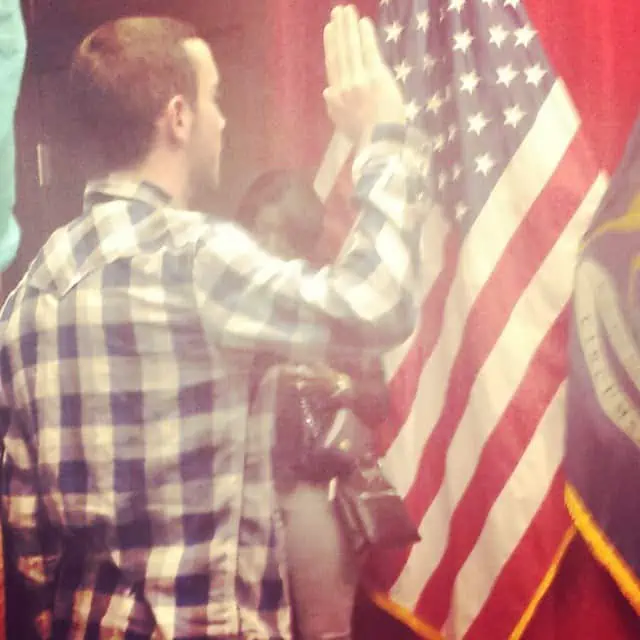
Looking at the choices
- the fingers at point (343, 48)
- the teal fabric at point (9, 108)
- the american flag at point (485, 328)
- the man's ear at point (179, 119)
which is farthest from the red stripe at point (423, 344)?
the teal fabric at point (9, 108)

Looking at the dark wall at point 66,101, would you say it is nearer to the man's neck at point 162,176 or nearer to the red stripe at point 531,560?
the man's neck at point 162,176

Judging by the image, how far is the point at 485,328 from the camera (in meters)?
1.03

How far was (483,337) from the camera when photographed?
3.39 ft

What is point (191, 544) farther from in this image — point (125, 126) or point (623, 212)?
point (623, 212)

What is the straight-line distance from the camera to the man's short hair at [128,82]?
1.03 metres

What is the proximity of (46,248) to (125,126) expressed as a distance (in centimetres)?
18

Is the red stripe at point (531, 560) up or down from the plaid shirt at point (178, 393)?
down

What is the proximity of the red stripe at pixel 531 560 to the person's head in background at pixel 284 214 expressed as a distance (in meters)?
0.41

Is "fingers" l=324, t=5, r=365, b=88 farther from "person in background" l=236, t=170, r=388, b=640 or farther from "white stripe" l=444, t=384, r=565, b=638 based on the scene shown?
"white stripe" l=444, t=384, r=565, b=638

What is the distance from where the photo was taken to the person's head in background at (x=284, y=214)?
1.03m

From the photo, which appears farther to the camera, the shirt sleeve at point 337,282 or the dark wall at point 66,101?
the dark wall at point 66,101

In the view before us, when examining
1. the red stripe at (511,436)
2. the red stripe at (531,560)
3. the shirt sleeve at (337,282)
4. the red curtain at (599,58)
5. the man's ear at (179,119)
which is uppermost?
the red curtain at (599,58)

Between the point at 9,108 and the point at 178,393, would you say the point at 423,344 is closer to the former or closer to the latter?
the point at 178,393

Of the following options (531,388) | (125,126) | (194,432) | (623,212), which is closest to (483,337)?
(531,388)
